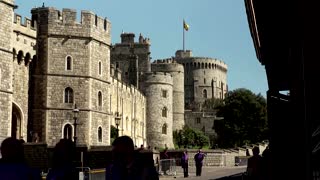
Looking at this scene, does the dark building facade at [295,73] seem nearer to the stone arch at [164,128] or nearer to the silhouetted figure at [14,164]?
the silhouetted figure at [14,164]

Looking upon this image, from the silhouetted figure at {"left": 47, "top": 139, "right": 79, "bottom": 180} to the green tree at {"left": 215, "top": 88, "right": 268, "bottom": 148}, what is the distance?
66.0 m

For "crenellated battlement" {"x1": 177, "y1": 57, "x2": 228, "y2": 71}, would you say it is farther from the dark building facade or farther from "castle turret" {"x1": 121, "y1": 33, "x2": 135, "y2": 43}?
the dark building facade

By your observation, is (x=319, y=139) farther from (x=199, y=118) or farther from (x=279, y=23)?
(x=199, y=118)

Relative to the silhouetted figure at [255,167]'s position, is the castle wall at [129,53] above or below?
above

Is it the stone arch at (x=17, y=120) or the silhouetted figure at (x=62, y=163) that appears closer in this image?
the silhouetted figure at (x=62, y=163)

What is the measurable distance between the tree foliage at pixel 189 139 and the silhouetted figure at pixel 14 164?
256ft

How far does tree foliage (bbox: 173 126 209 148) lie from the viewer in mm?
84750

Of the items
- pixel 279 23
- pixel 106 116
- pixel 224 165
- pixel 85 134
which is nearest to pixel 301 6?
pixel 279 23

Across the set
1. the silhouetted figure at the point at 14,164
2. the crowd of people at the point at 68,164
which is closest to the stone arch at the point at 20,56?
the crowd of people at the point at 68,164

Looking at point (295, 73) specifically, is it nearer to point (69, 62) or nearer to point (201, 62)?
point (69, 62)

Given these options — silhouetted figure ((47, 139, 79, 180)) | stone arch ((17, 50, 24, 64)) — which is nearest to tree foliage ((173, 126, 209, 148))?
stone arch ((17, 50, 24, 64))

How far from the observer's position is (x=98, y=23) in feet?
121

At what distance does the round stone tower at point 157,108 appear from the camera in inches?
2908

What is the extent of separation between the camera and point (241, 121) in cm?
7275
